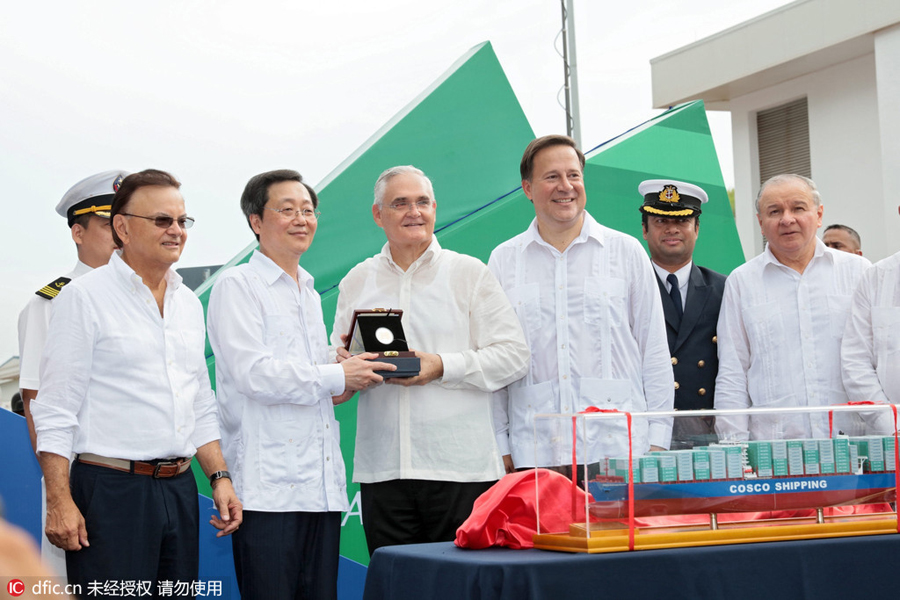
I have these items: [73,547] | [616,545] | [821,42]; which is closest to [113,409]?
[73,547]

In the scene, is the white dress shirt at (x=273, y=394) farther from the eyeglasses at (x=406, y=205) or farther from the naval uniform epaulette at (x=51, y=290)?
the naval uniform epaulette at (x=51, y=290)

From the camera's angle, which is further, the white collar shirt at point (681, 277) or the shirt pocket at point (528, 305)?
the white collar shirt at point (681, 277)

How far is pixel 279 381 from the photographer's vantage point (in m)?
2.92

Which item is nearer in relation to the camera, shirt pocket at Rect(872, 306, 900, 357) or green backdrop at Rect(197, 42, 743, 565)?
shirt pocket at Rect(872, 306, 900, 357)

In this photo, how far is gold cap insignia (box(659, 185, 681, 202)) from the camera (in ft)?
13.6

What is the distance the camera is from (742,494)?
2.26m

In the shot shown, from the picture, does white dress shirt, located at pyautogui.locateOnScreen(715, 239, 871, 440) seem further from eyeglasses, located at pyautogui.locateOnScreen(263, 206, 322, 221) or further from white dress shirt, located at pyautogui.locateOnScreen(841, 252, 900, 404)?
eyeglasses, located at pyautogui.locateOnScreen(263, 206, 322, 221)

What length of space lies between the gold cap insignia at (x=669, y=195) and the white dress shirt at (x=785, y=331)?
0.56 meters

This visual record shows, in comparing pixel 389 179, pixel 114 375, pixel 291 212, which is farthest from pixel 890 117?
pixel 114 375

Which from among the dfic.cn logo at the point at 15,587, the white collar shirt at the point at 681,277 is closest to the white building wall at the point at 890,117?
the white collar shirt at the point at 681,277

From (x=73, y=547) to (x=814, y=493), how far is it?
1.97 m

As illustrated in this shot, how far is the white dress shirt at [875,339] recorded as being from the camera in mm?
3299

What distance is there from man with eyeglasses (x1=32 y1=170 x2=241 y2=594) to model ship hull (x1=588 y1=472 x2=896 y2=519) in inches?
50.8

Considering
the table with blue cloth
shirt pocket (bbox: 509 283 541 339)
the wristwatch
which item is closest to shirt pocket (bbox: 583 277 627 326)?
shirt pocket (bbox: 509 283 541 339)
